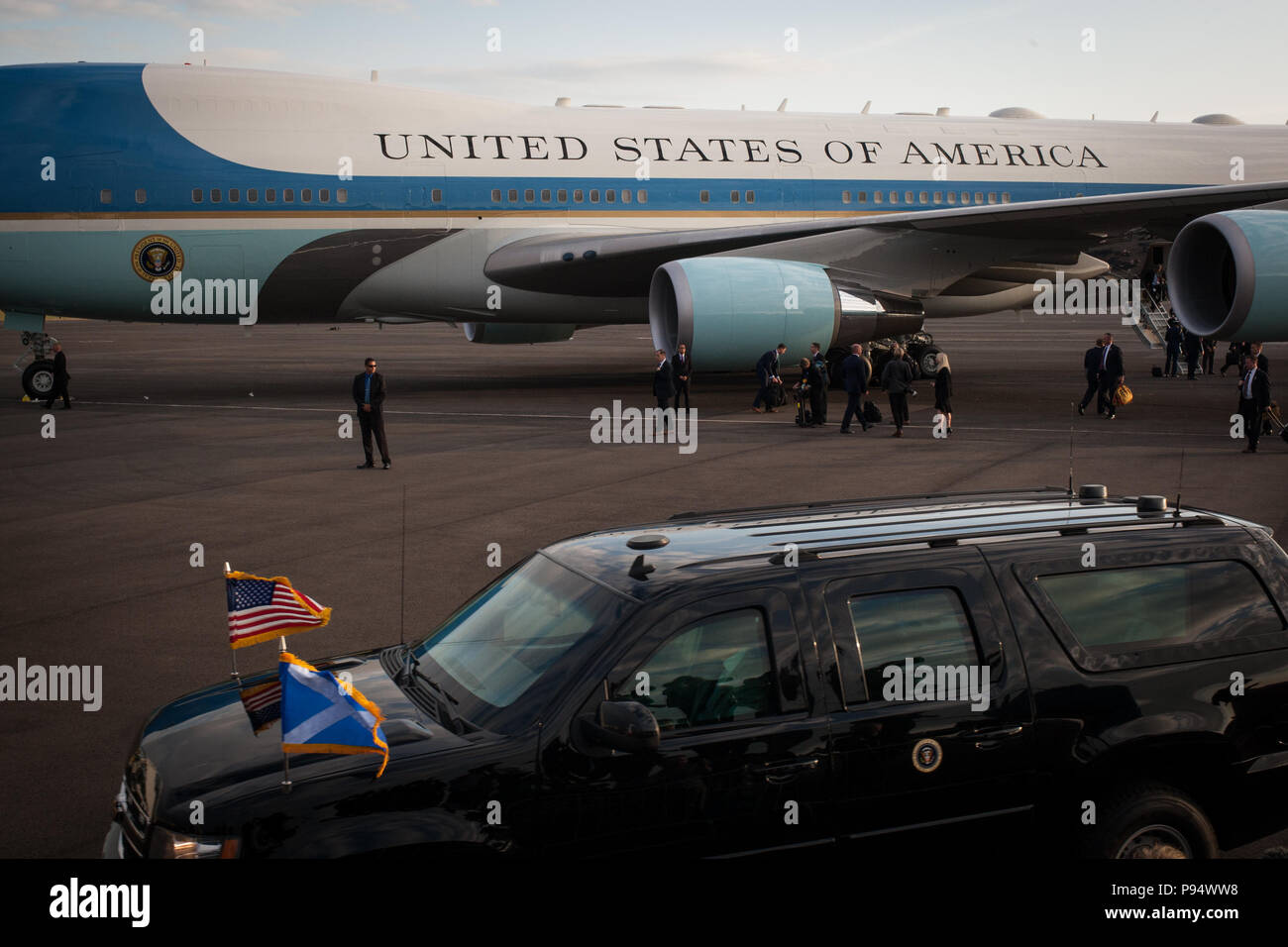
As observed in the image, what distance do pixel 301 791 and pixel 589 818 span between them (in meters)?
1.03

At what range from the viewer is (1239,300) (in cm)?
1866

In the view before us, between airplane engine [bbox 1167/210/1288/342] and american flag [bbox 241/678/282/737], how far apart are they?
18.0 metres

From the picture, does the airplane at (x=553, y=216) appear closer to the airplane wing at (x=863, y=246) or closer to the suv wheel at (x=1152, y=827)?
the airplane wing at (x=863, y=246)

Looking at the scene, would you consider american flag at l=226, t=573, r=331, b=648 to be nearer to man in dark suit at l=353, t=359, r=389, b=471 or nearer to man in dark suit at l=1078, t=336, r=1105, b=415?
man in dark suit at l=353, t=359, r=389, b=471

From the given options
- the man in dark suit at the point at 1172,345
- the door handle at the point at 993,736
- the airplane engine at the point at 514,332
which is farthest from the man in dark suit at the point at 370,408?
the man in dark suit at the point at 1172,345

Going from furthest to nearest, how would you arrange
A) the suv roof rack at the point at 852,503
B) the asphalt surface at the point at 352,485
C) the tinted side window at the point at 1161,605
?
1. the asphalt surface at the point at 352,485
2. the suv roof rack at the point at 852,503
3. the tinted side window at the point at 1161,605

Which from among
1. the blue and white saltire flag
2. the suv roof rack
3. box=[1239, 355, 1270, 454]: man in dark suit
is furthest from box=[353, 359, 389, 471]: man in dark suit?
box=[1239, 355, 1270, 454]: man in dark suit

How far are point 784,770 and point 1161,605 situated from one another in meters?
1.88

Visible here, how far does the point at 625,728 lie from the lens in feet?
13.7

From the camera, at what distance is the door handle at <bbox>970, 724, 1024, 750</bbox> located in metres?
4.61

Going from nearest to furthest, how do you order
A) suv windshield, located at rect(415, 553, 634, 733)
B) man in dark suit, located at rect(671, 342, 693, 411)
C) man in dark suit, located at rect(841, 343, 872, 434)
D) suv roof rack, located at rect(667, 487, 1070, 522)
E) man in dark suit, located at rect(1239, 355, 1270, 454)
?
suv windshield, located at rect(415, 553, 634, 733), suv roof rack, located at rect(667, 487, 1070, 522), man in dark suit, located at rect(1239, 355, 1270, 454), man in dark suit, located at rect(841, 343, 872, 434), man in dark suit, located at rect(671, 342, 693, 411)

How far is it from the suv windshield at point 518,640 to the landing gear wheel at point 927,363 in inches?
904

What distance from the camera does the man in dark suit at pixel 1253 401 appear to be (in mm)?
16797
